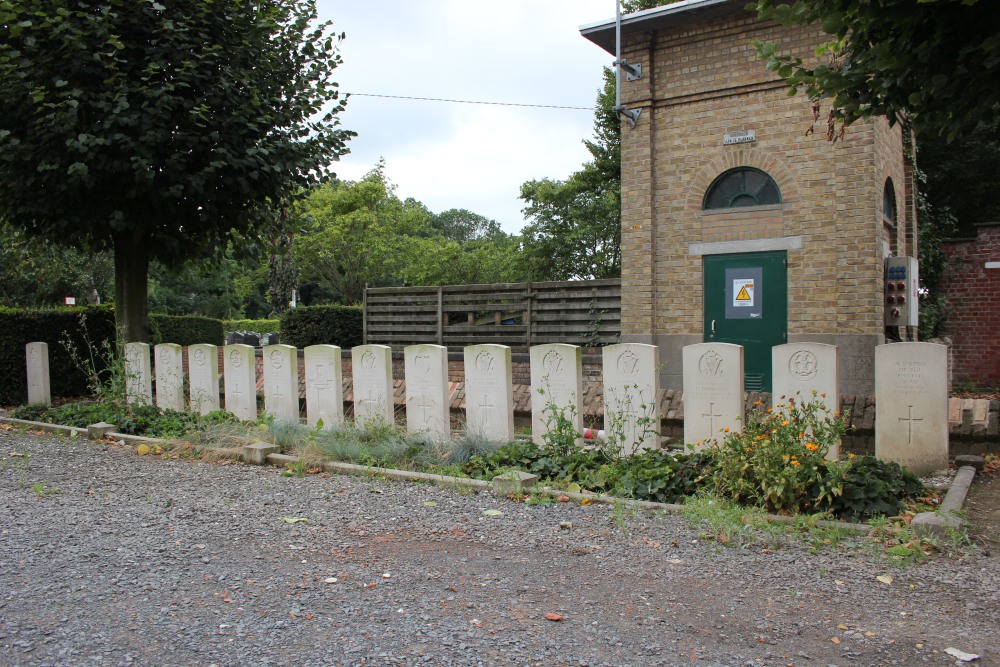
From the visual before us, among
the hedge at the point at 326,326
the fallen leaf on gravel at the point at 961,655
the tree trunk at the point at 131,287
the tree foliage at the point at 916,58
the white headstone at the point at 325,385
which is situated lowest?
the fallen leaf on gravel at the point at 961,655

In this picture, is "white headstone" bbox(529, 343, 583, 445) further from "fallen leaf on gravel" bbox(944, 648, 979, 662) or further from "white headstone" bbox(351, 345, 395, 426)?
"fallen leaf on gravel" bbox(944, 648, 979, 662)

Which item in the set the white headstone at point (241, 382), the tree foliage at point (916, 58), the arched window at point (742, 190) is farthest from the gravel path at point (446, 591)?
the arched window at point (742, 190)

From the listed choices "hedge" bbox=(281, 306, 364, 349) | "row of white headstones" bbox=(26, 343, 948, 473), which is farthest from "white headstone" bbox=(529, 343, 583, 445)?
"hedge" bbox=(281, 306, 364, 349)

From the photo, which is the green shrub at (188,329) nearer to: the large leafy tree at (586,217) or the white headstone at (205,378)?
the large leafy tree at (586,217)

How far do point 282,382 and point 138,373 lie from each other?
2.71 metres

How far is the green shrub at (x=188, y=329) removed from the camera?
952 inches

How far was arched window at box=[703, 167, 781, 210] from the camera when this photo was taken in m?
11.1

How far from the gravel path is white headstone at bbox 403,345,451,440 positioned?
88.5 inches

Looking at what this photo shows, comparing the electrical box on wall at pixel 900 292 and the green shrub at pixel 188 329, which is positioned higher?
the electrical box on wall at pixel 900 292

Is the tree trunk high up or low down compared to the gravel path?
up

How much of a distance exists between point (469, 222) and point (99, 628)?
7910cm

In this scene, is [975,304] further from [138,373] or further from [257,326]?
[257,326]

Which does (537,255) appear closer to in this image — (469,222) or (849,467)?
(849,467)

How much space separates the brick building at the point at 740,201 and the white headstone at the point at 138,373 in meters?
7.26
